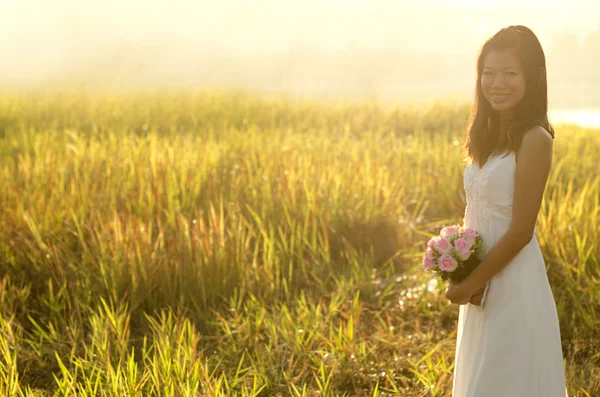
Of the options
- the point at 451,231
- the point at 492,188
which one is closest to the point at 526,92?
the point at 492,188

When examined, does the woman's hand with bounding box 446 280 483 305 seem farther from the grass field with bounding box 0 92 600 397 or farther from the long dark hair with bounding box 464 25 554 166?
the grass field with bounding box 0 92 600 397

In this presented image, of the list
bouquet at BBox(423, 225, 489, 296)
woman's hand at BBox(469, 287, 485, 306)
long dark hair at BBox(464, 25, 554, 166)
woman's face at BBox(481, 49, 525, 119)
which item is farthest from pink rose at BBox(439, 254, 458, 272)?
woman's face at BBox(481, 49, 525, 119)

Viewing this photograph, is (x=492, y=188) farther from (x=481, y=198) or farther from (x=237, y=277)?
(x=237, y=277)

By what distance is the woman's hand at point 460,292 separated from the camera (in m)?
1.89

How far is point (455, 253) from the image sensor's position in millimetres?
1886

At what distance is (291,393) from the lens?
2.50 m

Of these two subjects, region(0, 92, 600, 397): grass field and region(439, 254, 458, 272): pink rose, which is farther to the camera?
region(0, 92, 600, 397): grass field

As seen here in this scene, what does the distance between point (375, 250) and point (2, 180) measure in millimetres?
2471

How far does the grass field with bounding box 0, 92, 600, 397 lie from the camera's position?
104 inches

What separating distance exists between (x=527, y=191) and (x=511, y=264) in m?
0.22

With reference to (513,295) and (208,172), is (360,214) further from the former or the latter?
(513,295)

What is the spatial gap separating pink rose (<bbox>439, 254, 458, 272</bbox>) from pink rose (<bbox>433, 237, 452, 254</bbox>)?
0.06ft

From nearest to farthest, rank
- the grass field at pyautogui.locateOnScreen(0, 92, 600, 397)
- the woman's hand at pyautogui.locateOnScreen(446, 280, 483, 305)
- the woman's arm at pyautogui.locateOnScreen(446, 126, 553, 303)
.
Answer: the woman's arm at pyautogui.locateOnScreen(446, 126, 553, 303)
the woman's hand at pyautogui.locateOnScreen(446, 280, 483, 305)
the grass field at pyautogui.locateOnScreen(0, 92, 600, 397)

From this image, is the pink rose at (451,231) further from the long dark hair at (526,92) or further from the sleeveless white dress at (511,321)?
the long dark hair at (526,92)
